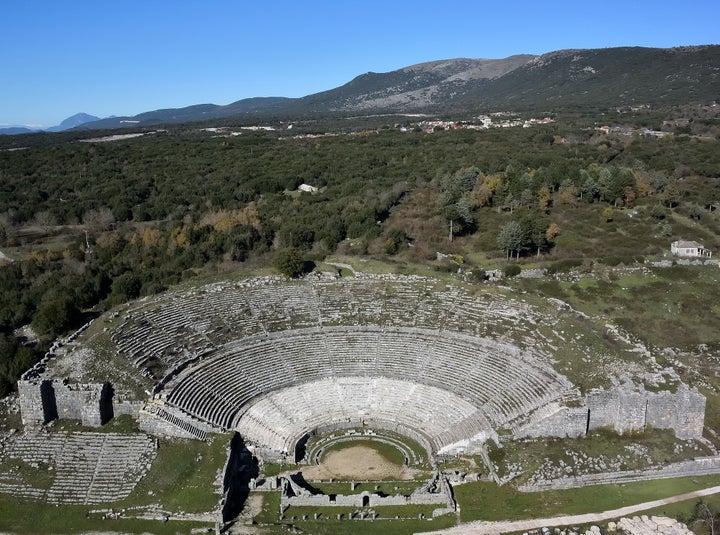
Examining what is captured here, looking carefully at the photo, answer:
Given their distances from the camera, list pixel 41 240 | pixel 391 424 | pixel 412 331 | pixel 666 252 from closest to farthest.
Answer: pixel 391 424
pixel 412 331
pixel 666 252
pixel 41 240

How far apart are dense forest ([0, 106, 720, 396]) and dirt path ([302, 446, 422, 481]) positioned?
61.0ft

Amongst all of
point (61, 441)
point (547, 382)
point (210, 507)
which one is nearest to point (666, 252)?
point (547, 382)

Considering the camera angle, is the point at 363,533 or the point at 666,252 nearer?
the point at 363,533

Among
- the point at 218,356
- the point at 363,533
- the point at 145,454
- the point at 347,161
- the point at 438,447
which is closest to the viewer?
the point at 363,533

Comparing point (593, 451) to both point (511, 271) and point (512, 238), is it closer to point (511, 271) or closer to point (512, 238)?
point (511, 271)

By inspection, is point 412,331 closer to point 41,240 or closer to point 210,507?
point 210,507

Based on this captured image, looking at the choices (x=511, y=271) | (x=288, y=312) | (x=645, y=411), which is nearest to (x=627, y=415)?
(x=645, y=411)

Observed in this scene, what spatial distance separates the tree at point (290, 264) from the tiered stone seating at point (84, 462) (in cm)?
1867

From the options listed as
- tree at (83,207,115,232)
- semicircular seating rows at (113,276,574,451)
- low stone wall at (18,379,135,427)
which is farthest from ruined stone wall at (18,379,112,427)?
tree at (83,207,115,232)

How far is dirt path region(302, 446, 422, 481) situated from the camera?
26875 mm

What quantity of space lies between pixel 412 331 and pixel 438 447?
9293 millimetres

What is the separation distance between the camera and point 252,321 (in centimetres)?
3756

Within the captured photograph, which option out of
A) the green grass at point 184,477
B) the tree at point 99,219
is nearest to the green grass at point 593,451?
the green grass at point 184,477

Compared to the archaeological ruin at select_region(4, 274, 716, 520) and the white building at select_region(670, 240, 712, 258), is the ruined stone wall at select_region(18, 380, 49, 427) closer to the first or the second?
the archaeological ruin at select_region(4, 274, 716, 520)
